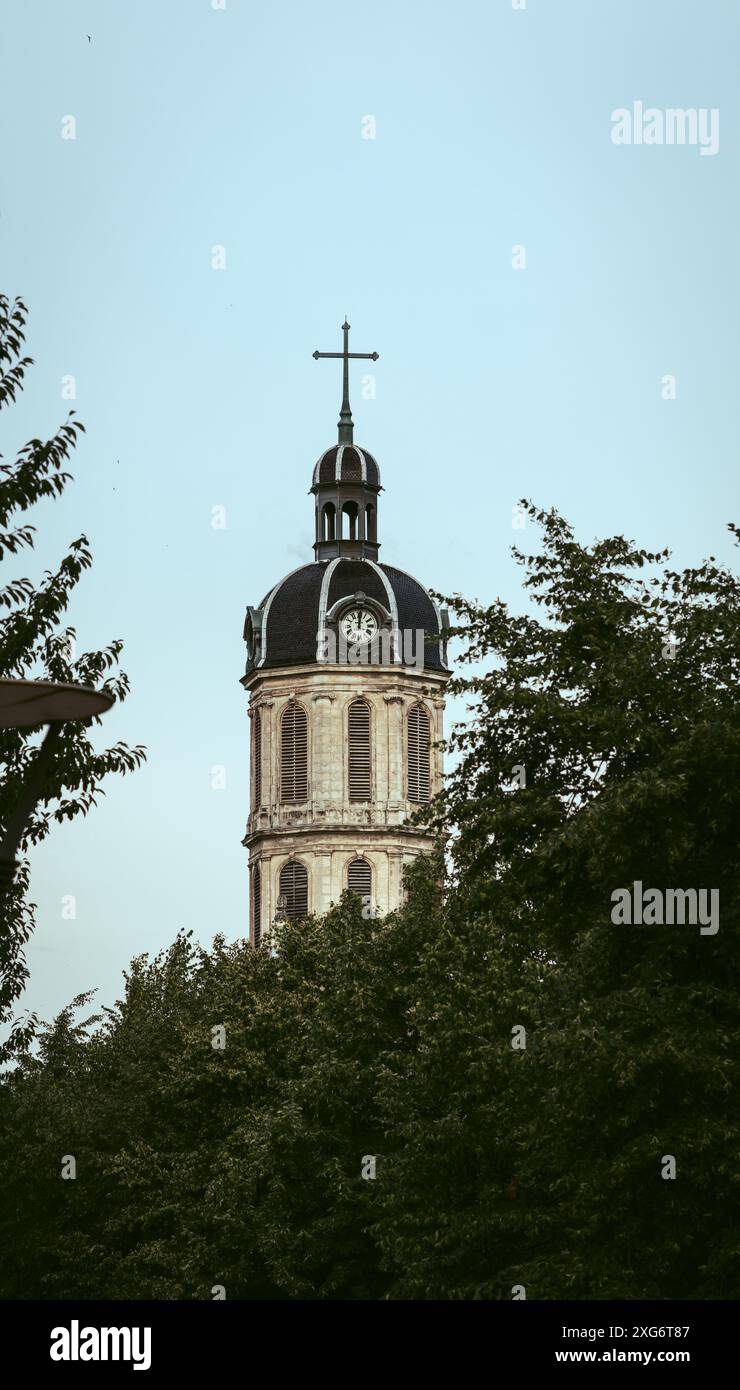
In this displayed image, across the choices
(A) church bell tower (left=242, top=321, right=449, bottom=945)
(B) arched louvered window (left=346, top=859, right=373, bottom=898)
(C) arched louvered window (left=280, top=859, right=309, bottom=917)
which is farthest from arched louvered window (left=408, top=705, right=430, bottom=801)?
(C) arched louvered window (left=280, top=859, right=309, bottom=917)

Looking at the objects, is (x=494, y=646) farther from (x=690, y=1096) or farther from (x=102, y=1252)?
(x=102, y=1252)

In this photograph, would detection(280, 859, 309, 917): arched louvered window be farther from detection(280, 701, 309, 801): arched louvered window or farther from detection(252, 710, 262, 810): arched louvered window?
detection(252, 710, 262, 810): arched louvered window

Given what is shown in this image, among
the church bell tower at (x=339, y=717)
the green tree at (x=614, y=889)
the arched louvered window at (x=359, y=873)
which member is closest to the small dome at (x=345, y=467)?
the church bell tower at (x=339, y=717)

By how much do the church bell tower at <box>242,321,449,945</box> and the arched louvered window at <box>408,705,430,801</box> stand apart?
0.07 metres

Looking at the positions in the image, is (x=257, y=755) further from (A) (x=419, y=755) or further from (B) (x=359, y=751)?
(A) (x=419, y=755)

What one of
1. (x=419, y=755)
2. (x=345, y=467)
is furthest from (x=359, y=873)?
(x=345, y=467)

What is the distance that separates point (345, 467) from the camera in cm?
13875

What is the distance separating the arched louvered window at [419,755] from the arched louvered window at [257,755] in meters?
7.60

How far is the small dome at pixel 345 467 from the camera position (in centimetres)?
13862

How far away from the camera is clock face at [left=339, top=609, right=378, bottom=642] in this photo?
138m

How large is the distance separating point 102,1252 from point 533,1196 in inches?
902

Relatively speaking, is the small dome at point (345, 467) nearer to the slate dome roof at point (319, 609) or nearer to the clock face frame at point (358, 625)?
the slate dome roof at point (319, 609)
